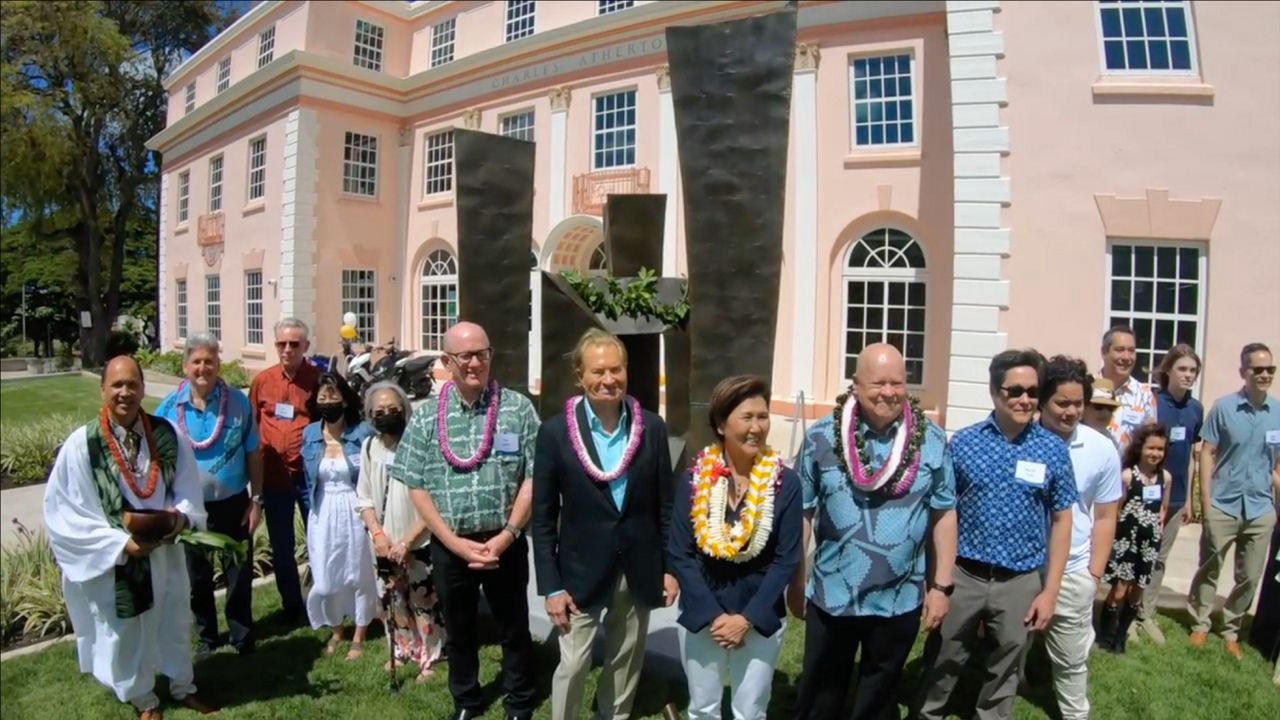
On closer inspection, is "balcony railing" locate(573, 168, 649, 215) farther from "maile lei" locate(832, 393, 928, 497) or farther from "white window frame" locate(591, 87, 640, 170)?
"maile lei" locate(832, 393, 928, 497)

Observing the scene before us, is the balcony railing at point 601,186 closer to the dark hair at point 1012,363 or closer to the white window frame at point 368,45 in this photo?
the white window frame at point 368,45

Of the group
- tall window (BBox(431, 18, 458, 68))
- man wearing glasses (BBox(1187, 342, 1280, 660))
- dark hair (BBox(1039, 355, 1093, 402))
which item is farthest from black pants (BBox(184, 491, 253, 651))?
tall window (BBox(431, 18, 458, 68))

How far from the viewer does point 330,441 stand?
4.01m

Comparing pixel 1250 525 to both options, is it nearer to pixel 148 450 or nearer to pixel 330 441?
pixel 330 441

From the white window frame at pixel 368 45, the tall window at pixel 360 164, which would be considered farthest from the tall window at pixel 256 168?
the white window frame at pixel 368 45

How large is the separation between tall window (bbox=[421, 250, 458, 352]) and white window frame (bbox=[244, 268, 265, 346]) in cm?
464

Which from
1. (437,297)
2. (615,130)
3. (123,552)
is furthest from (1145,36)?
(437,297)

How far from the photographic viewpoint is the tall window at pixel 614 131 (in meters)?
15.0

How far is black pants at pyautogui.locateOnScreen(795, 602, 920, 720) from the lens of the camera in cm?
270

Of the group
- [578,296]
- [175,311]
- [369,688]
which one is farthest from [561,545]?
[175,311]

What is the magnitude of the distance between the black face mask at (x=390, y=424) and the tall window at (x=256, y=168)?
747 inches

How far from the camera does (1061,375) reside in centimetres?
290

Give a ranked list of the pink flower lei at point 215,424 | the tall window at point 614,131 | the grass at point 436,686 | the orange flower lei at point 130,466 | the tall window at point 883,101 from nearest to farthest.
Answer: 1. the orange flower lei at point 130,466
2. the grass at point 436,686
3. the pink flower lei at point 215,424
4. the tall window at point 883,101
5. the tall window at point 614,131

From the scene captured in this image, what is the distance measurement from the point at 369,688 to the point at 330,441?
1313mm
